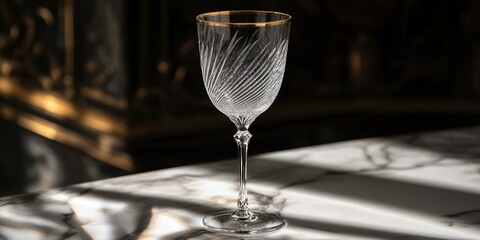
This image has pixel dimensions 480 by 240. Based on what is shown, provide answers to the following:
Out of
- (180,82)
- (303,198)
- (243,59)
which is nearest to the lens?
(243,59)

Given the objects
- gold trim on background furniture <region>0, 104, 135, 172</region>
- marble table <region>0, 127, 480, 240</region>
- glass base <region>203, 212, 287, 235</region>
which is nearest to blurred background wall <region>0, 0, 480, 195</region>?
gold trim on background furniture <region>0, 104, 135, 172</region>

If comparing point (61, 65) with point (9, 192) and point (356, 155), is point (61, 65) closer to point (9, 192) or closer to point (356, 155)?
point (9, 192)

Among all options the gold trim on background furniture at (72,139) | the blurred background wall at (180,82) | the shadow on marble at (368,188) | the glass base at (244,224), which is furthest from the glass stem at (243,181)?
the gold trim on background furniture at (72,139)

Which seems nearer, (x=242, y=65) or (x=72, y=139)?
(x=242, y=65)

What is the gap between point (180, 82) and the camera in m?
3.57

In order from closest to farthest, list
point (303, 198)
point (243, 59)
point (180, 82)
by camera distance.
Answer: point (243, 59)
point (303, 198)
point (180, 82)

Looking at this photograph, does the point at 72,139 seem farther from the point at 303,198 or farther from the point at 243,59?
the point at 243,59

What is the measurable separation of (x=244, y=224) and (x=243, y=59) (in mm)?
225

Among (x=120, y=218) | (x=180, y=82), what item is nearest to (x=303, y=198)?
(x=120, y=218)

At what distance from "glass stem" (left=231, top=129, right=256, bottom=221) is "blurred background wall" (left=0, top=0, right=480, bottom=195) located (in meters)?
2.22

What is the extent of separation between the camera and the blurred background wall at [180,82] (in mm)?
3471

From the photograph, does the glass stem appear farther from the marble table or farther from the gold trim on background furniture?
the gold trim on background furniture

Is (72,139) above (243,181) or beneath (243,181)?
beneath

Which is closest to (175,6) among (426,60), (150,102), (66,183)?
(150,102)
